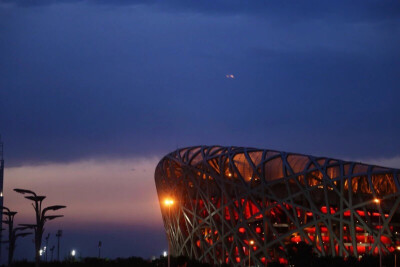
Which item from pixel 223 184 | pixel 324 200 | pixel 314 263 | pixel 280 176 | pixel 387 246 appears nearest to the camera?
pixel 314 263

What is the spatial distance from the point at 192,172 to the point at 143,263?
17366 mm

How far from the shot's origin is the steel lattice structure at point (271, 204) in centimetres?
5981

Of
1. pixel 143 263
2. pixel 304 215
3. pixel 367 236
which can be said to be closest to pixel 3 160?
pixel 143 263

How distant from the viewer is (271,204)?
68750 millimetres

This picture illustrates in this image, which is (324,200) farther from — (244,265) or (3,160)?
(3,160)

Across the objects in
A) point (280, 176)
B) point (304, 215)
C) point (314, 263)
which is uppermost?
point (280, 176)

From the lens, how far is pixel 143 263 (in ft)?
213

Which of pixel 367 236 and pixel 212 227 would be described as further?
pixel 212 227

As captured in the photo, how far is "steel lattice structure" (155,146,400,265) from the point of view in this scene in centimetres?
5981

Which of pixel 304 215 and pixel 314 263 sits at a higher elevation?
pixel 304 215

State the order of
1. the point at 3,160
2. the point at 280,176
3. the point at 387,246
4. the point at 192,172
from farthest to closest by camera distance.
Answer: the point at 3,160, the point at 192,172, the point at 280,176, the point at 387,246

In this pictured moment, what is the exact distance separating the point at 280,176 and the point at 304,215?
476 centimetres

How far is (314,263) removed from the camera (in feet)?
161

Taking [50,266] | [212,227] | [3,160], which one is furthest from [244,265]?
[3,160]
